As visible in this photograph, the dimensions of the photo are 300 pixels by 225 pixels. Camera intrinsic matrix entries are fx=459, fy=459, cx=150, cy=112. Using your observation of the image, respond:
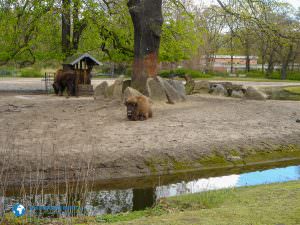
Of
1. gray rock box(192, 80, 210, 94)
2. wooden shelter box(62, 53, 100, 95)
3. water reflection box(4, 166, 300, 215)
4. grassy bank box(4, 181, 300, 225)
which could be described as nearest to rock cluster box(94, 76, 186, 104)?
wooden shelter box(62, 53, 100, 95)

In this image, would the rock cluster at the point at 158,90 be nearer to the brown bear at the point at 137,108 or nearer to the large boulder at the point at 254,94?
the brown bear at the point at 137,108

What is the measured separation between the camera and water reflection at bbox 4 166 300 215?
9.26m

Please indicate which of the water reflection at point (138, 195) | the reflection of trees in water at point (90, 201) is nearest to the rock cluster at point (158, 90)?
the water reflection at point (138, 195)

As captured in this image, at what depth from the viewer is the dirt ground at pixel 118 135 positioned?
486 inches

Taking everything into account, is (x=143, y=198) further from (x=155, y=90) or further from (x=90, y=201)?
(x=155, y=90)

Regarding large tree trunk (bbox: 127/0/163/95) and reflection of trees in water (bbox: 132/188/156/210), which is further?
large tree trunk (bbox: 127/0/163/95)

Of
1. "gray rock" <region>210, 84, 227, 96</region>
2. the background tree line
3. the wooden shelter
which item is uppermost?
the background tree line

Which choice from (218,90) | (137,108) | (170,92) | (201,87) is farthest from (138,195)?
(201,87)

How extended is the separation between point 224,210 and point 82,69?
22288 millimetres

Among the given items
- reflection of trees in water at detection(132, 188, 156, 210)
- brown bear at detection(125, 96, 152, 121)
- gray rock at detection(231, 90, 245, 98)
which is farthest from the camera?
gray rock at detection(231, 90, 245, 98)

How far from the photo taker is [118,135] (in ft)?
49.0

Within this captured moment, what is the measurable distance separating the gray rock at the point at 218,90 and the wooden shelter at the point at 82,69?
7690 millimetres

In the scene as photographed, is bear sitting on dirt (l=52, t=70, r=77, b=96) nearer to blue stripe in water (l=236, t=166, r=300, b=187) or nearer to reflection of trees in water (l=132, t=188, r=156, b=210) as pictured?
blue stripe in water (l=236, t=166, r=300, b=187)

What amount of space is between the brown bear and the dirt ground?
349mm
